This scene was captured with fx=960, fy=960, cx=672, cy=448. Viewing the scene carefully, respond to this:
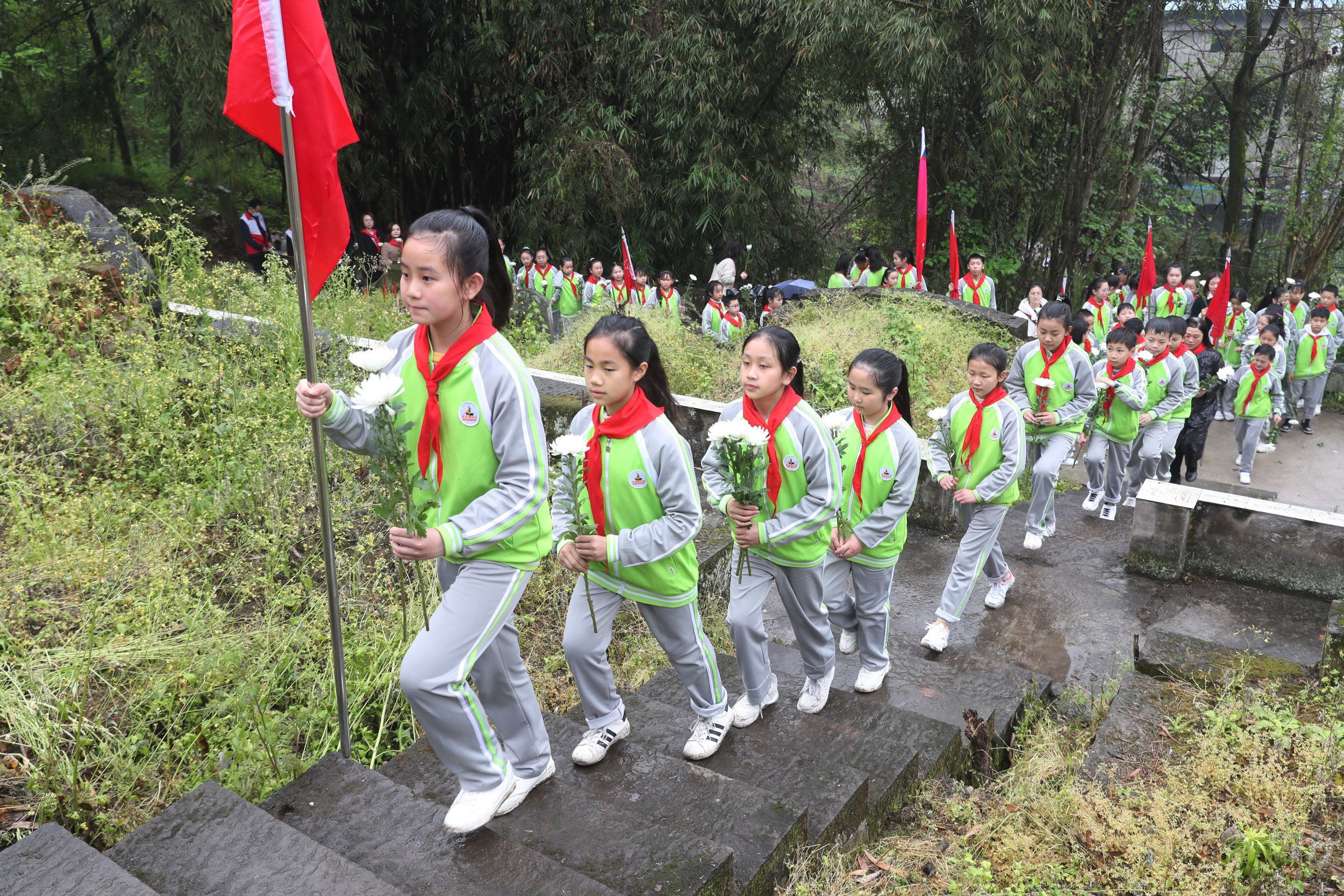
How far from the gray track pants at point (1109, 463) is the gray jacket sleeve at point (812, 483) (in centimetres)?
482

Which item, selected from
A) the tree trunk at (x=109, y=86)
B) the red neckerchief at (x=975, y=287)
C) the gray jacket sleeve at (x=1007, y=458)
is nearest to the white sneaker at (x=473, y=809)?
the gray jacket sleeve at (x=1007, y=458)

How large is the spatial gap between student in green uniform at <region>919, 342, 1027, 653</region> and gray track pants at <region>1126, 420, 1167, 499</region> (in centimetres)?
313

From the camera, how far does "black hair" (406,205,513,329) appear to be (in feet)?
9.50

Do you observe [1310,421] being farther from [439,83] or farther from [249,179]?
[249,179]

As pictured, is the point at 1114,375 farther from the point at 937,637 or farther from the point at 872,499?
the point at 872,499

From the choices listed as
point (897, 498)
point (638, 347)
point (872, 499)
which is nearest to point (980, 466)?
point (872, 499)

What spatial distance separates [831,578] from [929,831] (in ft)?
4.70

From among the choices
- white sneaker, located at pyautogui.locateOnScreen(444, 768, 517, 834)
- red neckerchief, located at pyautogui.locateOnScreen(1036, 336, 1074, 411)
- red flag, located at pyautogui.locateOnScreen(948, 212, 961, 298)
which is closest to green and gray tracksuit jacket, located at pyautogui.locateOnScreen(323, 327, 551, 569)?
white sneaker, located at pyautogui.locateOnScreen(444, 768, 517, 834)

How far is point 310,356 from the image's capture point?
Result: 9.74ft

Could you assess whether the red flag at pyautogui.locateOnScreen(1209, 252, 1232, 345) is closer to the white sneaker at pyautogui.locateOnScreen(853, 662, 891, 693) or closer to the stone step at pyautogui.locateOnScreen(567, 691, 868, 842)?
the white sneaker at pyautogui.locateOnScreen(853, 662, 891, 693)

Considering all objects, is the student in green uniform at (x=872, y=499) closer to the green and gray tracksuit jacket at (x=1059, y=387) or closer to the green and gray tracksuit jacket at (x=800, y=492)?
the green and gray tracksuit jacket at (x=800, y=492)

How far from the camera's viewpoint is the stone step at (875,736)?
12.0 ft

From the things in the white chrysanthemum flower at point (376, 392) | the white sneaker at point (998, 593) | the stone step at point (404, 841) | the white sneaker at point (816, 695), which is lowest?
the white sneaker at point (998, 593)

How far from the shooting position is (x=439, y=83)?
14883mm
